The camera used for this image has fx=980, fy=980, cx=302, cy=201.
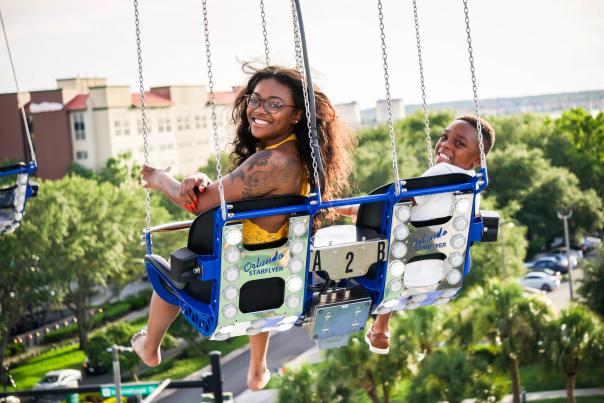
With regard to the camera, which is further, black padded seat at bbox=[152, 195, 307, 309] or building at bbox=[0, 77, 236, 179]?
building at bbox=[0, 77, 236, 179]

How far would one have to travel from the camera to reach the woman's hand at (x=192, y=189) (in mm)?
5199

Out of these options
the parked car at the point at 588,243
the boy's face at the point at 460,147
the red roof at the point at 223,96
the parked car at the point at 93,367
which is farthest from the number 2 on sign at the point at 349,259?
the red roof at the point at 223,96

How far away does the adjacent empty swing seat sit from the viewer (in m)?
9.13

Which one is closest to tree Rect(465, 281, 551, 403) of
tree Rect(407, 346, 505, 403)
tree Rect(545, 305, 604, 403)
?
tree Rect(545, 305, 604, 403)

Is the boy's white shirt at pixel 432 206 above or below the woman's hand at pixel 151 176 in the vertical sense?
below

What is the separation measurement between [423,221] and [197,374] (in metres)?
28.2

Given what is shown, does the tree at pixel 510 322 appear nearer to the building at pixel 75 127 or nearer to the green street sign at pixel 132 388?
the green street sign at pixel 132 388

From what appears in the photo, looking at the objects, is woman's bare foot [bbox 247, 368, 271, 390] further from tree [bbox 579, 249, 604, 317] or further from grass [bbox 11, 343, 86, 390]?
grass [bbox 11, 343, 86, 390]

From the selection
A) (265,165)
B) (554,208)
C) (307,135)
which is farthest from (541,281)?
(265,165)

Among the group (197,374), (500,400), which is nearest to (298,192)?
(500,400)

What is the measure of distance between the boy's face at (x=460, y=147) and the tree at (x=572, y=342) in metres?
17.8

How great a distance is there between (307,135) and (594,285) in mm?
26251

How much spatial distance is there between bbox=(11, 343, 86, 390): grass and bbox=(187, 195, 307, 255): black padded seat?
96.4 feet

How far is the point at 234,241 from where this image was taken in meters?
4.95
